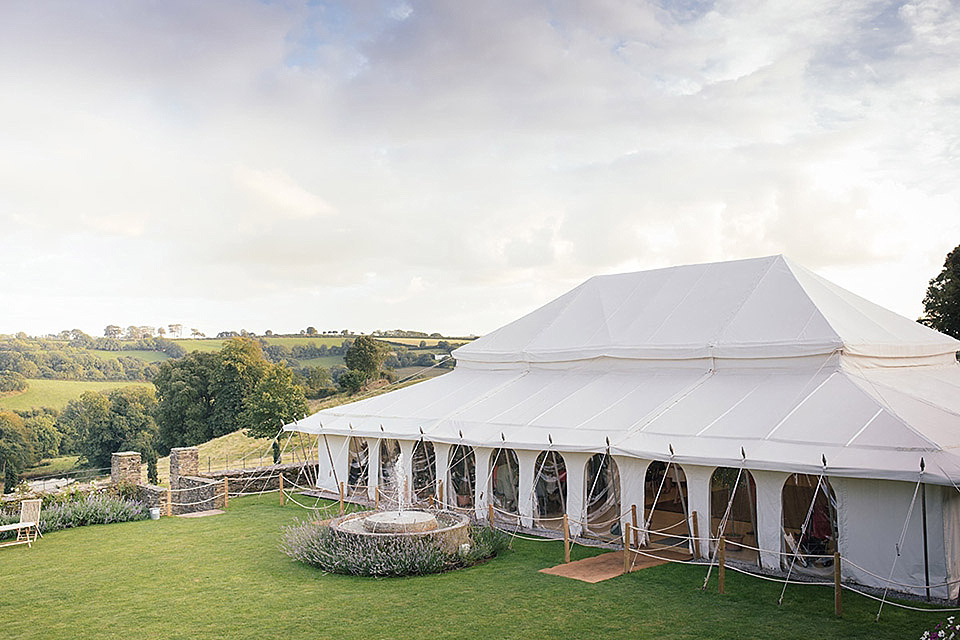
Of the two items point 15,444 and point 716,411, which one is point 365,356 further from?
point 716,411

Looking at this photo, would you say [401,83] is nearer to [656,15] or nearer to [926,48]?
[656,15]

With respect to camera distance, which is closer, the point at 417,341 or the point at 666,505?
the point at 666,505

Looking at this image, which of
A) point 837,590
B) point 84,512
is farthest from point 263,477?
point 837,590

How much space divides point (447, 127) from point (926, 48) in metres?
10.3

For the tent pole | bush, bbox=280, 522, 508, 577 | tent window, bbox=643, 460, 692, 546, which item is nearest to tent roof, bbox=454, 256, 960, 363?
tent window, bbox=643, 460, 692, 546

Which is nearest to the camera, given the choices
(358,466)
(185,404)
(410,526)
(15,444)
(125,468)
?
(410,526)

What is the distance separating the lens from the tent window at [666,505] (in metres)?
12.1

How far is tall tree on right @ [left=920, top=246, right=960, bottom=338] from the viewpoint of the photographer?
78.4 feet

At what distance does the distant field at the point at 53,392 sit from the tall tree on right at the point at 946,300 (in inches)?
1911

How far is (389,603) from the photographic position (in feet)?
28.4

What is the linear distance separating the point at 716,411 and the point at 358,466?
913 centimetres

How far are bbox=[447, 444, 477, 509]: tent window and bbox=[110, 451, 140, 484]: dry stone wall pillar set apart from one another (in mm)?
7342

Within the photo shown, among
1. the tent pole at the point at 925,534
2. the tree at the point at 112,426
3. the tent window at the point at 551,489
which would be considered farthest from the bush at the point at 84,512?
the tree at the point at 112,426

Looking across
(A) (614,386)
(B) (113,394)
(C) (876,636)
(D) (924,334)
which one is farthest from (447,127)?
(B) (113,394)
